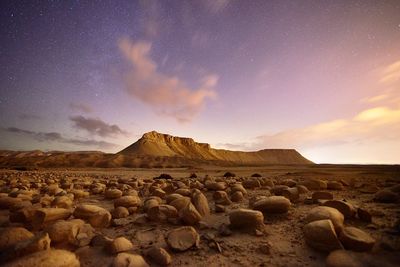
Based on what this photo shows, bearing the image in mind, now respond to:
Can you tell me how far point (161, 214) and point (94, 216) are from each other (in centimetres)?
92

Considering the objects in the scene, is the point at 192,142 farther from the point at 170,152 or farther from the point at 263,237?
the point at 263,237

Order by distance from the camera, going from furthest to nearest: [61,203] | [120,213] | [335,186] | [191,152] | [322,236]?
1. [191,152]
2. [335,186]
3. [61,203]
4. [120,213]
5. [322,236]

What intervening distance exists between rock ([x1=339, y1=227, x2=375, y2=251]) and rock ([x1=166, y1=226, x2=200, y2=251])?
4.87 feet

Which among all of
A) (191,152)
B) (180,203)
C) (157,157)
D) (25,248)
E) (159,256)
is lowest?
(159,256)

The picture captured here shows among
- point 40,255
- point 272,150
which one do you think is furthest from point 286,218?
point 272,150

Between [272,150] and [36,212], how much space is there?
4787 inches

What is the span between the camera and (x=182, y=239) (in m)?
2.63

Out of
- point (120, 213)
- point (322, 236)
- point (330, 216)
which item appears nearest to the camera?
point (322, 236)

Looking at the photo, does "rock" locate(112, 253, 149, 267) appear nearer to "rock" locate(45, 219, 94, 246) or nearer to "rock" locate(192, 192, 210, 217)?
"rock" locate(45, 219, 94, 246)

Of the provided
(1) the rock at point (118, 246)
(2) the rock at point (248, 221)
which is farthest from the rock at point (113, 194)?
(2) the rock at point (248, 221)

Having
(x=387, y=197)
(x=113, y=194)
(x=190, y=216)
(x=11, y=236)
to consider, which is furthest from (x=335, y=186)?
(x=11, y=236)

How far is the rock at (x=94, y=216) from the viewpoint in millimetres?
3336

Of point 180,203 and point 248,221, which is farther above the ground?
point 180,203

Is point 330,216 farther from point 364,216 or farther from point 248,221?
point 248,221
